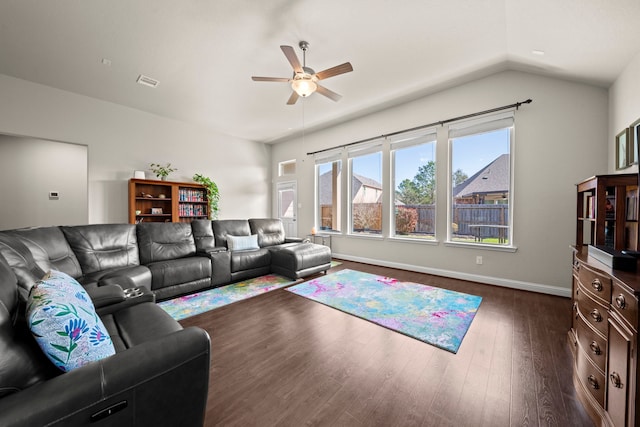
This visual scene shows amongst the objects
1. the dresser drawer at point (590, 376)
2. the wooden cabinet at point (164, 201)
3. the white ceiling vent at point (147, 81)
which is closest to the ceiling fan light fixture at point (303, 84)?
the white ceiling vent at point (147, 81)

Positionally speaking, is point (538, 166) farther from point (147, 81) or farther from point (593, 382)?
point (147, 81)

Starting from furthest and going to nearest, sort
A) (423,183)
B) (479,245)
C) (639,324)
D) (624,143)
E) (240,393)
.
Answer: (423,183) → (479,245) → (624,143) → (240,393) → (639,324)

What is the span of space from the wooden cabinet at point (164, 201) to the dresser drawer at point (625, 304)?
5.95 meters

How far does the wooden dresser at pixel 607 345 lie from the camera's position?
3.51ft

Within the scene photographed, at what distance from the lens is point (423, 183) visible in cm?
451

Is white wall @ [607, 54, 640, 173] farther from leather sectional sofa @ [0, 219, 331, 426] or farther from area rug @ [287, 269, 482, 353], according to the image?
leather sectional sofa @ [0, 219, 331, 426]

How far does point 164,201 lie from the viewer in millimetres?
5305

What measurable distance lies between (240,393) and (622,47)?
434 centimetres

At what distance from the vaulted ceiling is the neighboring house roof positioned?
1.24 m

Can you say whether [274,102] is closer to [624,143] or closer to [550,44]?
[550,44]

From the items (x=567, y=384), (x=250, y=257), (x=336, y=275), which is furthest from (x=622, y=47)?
(x=250, y=257)

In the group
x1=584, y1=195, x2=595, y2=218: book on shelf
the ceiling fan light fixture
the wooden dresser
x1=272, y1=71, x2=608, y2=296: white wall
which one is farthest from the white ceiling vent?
x1=584, y1=195, x2=595, y2=218: book on shelf

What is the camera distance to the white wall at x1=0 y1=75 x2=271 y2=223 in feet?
12.6

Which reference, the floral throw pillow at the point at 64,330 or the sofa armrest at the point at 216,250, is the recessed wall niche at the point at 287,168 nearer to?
the sofa armrest at the point at 216,250
